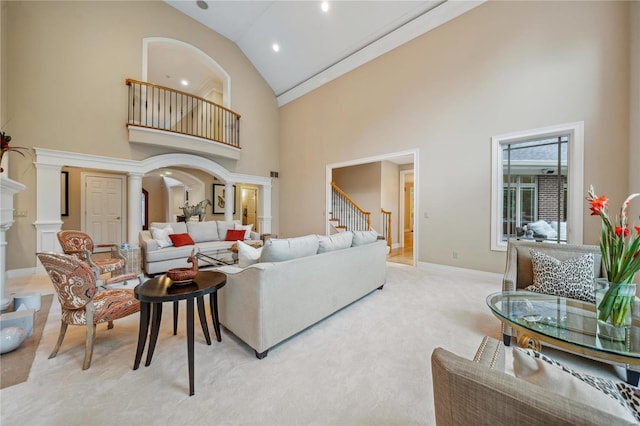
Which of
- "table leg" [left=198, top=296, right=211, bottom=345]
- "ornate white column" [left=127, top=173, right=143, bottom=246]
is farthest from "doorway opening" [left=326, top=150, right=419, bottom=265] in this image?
"table leg" [left=198, top=296, right=211, bottom=345]

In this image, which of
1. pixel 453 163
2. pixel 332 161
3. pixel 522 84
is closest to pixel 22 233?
pixel 332 161

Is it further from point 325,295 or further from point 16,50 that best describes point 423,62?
point 16,50

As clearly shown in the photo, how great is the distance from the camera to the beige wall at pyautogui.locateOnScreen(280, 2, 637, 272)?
10.1 ft

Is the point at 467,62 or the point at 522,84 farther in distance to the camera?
the point at 467,62

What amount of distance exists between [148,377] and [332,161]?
218 inches

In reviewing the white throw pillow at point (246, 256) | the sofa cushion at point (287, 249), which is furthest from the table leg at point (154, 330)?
the sofa cushion at point (287, 249)

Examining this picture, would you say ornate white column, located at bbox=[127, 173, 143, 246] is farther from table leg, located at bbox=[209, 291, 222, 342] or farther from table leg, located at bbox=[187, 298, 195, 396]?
table leg, located at bbox=[187, 298, 195, 396]

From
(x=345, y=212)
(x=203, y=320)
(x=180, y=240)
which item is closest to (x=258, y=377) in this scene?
(x=203, y=320)

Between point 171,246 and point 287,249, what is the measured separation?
11.4 ft

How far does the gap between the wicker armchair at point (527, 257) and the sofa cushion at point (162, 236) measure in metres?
4.96

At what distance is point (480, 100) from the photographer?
401cm

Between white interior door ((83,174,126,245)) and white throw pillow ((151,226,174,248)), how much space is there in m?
2.81

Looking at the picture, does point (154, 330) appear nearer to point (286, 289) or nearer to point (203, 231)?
point (286, 289)

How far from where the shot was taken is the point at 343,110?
6.07 m
